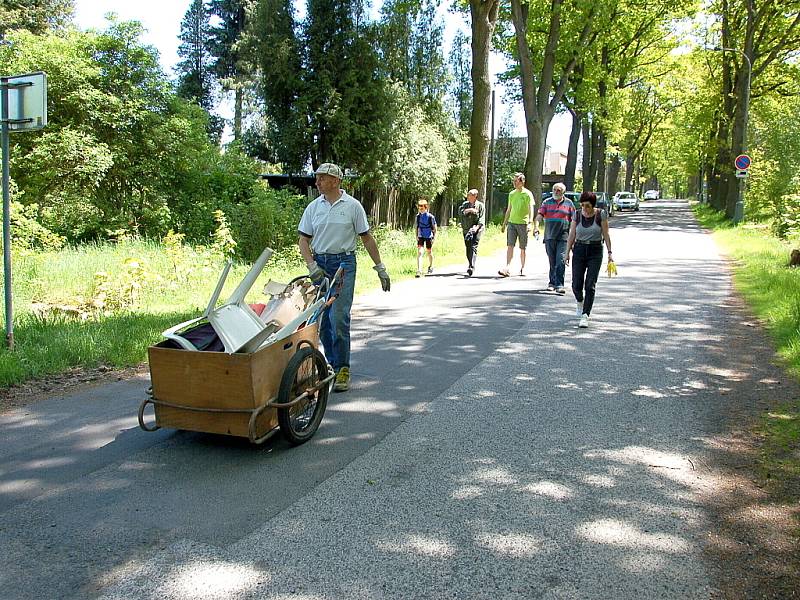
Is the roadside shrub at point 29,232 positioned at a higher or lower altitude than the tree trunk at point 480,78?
lower

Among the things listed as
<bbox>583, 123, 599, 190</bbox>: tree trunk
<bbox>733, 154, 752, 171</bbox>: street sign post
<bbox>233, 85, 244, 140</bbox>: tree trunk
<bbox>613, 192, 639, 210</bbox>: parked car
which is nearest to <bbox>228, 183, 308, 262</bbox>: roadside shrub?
<bbox>733, 154, 752, 171</bbox>: street sign post

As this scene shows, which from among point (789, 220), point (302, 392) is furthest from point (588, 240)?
point (789, 220)

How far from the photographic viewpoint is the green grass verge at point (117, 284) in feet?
25.4

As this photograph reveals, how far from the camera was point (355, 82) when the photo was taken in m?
28.9

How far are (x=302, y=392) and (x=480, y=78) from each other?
18347 mm

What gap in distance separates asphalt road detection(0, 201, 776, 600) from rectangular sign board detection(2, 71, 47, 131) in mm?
2982

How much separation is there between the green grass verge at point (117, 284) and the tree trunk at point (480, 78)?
4.15m

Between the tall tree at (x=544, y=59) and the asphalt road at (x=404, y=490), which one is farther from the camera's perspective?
the tall tree at (x=544, y=59)

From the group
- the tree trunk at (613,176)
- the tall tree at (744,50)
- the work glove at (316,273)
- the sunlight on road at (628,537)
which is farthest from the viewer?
the tree trunk at (613,176)

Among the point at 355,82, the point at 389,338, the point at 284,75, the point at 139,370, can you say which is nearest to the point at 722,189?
the point at 355,82

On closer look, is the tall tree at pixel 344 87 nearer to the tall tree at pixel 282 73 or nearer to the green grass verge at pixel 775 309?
the tall tree at pixel 282 73

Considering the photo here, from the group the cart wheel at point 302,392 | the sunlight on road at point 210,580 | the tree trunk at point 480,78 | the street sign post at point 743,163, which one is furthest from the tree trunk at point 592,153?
the sunlight on road at point 210,580

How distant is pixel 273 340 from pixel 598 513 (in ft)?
7.95

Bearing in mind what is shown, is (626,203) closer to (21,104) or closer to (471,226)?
(471,226)
